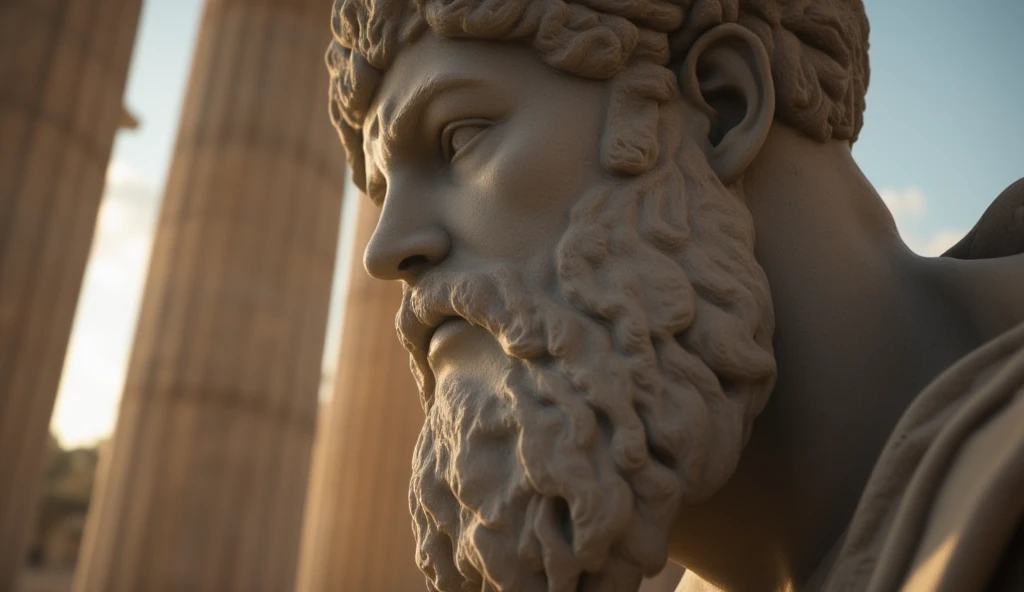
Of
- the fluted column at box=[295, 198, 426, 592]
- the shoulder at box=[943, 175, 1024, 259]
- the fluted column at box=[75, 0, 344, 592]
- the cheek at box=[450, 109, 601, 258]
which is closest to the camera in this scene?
the cheek at box=[450, 109, 601, 258]

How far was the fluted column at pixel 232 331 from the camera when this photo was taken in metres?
7.80

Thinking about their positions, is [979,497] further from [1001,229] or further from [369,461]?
[369,461]

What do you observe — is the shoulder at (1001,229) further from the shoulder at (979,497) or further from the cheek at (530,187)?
the cheek at (530,187)

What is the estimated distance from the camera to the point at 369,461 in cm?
1040

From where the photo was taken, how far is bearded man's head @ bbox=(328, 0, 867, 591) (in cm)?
174

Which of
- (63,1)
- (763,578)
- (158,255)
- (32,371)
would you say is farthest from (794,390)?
(158,255)

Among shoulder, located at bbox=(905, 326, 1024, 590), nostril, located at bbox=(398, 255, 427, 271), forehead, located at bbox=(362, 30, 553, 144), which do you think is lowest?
shoulder, located at bbox=(905, 326, 1024, 590)

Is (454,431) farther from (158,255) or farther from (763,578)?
(158,255)

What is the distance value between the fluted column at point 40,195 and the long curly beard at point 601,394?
17.4 feet

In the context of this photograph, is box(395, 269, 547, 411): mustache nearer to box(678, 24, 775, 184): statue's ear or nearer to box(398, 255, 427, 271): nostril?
box(398, 255, 427, 271): nostril

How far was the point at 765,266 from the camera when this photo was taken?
6.63 ft

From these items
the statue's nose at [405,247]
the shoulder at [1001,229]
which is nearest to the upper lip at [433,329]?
the statue's nose at [405,247]

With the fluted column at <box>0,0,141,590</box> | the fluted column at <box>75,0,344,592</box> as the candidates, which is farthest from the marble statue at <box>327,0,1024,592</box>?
the fluted column at <box>75,0,344,592</box>

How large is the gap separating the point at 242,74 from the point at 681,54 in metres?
7.94
